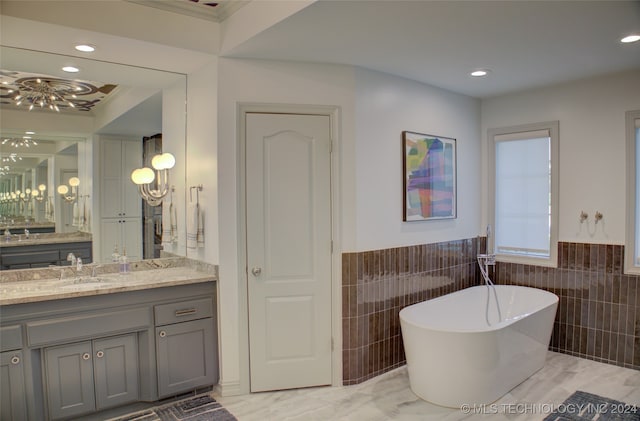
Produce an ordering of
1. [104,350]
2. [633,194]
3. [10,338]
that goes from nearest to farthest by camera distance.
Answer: [10,338]
[104,350]
[633,194]

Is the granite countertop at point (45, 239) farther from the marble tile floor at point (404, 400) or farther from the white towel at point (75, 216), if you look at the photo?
the marble tile floor at point (404, 400)

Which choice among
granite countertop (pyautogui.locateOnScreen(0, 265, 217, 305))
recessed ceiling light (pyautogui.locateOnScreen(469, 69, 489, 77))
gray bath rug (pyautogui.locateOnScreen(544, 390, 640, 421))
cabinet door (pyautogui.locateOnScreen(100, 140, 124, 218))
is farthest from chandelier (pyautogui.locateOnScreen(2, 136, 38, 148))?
gray bath rug (pyautogui.locateOnScreen(544, 390, 640, 421))

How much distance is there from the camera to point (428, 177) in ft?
12.6

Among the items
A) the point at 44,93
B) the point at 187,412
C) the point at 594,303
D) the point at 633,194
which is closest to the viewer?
the point at 187,412

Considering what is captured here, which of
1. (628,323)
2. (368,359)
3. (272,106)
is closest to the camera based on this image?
(272,106)

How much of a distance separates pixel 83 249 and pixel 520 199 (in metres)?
3.91

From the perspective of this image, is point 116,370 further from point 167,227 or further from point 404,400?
point 404,400

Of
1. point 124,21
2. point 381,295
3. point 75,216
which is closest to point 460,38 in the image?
point 381,295

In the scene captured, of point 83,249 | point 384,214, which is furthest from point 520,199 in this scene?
point 83,249

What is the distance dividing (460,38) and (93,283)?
9.50 ft

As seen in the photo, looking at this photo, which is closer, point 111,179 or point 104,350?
point 104,350

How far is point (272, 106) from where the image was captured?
10.5 feet

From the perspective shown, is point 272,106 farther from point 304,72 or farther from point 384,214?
point 384,214

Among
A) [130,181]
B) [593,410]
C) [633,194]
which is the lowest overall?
[593,410]
